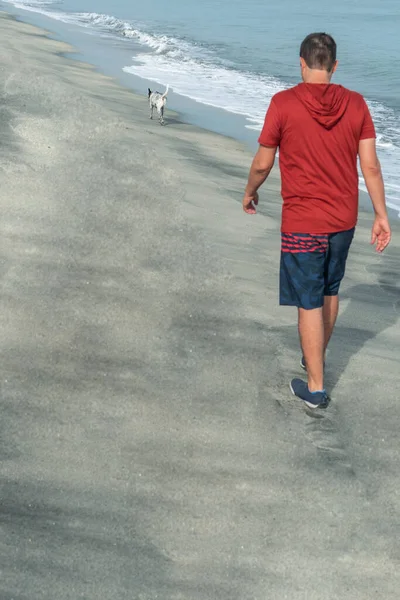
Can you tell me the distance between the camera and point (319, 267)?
4.50 m

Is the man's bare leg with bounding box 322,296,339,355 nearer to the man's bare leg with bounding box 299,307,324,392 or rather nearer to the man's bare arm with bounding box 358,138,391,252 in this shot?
the man's bare leg with bounding box 299,307,324,392

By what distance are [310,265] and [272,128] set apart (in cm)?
76

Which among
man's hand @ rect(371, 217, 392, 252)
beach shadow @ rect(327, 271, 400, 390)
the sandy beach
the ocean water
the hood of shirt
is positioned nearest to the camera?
the sandy beach

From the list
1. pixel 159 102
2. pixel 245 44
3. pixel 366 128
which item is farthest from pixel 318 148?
pixel 245 44

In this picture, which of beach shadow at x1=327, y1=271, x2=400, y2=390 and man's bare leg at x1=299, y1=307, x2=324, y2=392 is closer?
man's bare leg at x1=299, y1=307, x2=324, y2=392

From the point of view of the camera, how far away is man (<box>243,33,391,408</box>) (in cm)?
428

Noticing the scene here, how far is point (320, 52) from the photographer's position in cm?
427

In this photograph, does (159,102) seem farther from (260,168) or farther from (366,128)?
(366,128)

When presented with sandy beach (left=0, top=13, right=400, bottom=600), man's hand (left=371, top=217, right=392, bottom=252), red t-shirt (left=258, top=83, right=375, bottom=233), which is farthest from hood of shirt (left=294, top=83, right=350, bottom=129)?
sandy beach (left=0, top=13, right=400, bottom=600)

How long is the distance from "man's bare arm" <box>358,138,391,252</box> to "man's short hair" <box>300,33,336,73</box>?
450 millimetres

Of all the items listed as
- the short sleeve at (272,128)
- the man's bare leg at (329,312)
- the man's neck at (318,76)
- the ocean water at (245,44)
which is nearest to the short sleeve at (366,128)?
the man's neck at (318,76)

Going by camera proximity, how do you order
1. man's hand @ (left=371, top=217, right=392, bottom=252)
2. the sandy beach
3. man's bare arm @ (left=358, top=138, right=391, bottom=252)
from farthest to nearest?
man's hand @ (left=371, top=217, right=392, bottom=252), man's bare arm @ (left=358, top=138, right=391, bottom=252), the sandy beach

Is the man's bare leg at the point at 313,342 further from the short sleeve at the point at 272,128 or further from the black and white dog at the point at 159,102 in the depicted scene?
the black and white dog at the point at 159,102

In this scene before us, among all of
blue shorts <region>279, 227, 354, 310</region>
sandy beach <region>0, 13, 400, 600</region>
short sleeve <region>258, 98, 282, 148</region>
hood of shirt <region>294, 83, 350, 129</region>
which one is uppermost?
hood of shirt <region>294, 83, 350, 129</region>
